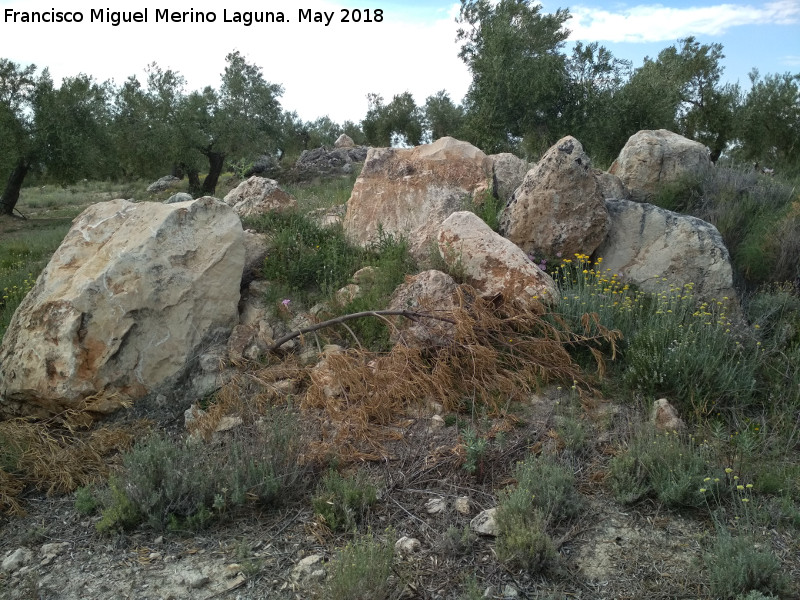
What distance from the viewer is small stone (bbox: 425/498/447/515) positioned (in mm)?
3906

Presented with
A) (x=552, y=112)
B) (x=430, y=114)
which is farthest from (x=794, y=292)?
(x=430, y=114)

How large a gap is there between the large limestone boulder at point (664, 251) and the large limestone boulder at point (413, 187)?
172 centimetres

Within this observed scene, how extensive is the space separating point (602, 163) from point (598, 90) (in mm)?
2010

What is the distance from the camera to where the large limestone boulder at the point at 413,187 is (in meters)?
7.85

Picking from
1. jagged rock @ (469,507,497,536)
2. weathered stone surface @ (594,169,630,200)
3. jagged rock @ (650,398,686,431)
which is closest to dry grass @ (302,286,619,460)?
jagged rock @ (650,398,686,431)

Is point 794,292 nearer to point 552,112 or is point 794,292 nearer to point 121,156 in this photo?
point 552,112

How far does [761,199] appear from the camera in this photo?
8812 mm

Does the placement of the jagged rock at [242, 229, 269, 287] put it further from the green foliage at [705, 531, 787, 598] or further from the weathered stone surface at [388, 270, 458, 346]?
the green foliage at [705, 531, 787, 598]

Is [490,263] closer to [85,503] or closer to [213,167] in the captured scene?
[85,503]

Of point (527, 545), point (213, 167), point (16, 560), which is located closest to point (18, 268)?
point (16, 560)

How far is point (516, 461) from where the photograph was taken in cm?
436

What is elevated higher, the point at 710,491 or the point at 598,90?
the point at 598,90

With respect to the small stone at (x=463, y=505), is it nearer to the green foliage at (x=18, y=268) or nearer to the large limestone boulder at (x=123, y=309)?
the large limestone boulder at (x=123, y=309)

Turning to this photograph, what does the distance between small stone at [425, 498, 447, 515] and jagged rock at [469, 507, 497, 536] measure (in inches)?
8.6
